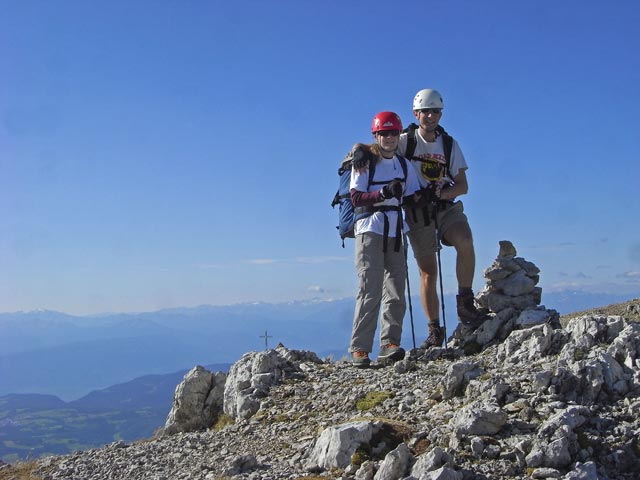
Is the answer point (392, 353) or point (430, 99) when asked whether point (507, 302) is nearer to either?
point (392, 353)

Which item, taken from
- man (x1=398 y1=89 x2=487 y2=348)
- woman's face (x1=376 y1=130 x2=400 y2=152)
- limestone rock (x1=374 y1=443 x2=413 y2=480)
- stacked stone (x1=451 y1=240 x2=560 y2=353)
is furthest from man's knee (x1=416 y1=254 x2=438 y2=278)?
limestone rock (x1=374 y1=443 x2=413 y2=480)

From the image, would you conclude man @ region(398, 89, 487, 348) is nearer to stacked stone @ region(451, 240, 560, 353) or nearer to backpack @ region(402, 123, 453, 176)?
backpack @ region(402, 123, 453, 176)

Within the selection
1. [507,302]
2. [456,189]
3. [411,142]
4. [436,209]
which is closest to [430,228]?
[436,209]

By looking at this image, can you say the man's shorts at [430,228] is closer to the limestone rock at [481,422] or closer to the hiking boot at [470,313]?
the hiking boot at [470,313]

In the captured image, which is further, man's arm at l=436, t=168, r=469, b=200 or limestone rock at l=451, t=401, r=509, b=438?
man's arm at l=436, t=168, r=469, b=200

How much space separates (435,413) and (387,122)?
577 centimetres

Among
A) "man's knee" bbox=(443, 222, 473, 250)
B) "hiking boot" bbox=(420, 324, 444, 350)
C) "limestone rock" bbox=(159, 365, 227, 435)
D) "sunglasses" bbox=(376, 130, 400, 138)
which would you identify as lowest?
"limestone rock" bbox=(159, 365, 227, 435)

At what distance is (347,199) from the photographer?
13562mm

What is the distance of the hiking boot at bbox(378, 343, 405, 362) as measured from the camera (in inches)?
524

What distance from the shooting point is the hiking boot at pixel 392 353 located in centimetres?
1331

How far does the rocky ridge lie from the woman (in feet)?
2.56

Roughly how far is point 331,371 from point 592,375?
19.7ft

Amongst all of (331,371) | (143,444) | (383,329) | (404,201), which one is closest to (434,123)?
(404,201)

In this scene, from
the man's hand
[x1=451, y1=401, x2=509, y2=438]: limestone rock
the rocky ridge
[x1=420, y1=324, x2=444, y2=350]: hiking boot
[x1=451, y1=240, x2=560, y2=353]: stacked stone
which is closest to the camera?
the rocky ridge
